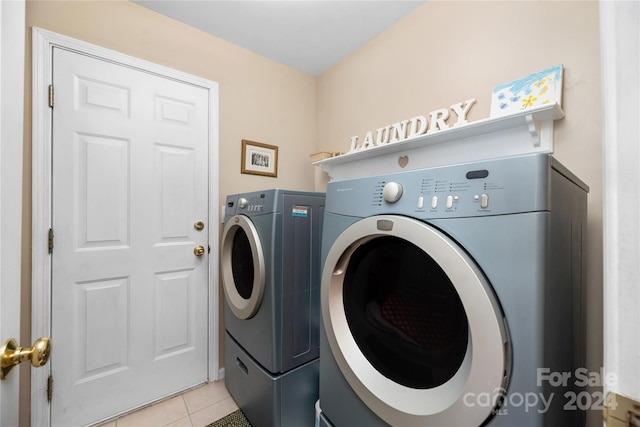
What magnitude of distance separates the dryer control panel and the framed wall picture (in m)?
1.45

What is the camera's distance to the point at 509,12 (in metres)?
1.28

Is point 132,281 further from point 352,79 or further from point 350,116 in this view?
point 352,79

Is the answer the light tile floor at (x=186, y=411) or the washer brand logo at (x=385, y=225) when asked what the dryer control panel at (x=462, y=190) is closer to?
the washer brand logo at (x=385, y=225)

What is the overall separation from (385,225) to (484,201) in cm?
24

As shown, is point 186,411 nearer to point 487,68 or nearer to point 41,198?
point 41,198

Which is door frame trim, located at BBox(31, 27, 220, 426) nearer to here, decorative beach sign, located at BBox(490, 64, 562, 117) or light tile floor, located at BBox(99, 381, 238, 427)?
light tile floor, located at BBox(99, 381, 238, 427)

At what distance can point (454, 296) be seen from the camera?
66cm

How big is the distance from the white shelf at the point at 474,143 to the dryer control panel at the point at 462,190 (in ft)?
2.43

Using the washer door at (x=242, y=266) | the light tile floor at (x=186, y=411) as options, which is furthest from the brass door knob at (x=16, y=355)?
the light tile floor at (x=186, y=411)

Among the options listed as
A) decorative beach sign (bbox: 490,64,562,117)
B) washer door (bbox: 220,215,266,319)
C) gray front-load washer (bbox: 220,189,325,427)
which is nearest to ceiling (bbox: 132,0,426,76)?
decorative beach sign (bbox: 490,64,562,117)

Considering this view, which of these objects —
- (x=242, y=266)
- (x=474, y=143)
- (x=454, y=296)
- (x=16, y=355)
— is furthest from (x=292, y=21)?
(x=16, y=355)

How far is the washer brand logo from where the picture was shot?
0.72m

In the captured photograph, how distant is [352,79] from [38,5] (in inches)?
74.0

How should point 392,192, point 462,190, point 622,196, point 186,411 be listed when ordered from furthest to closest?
point 186,411, point 392,192, point 462,190, point 622,196
